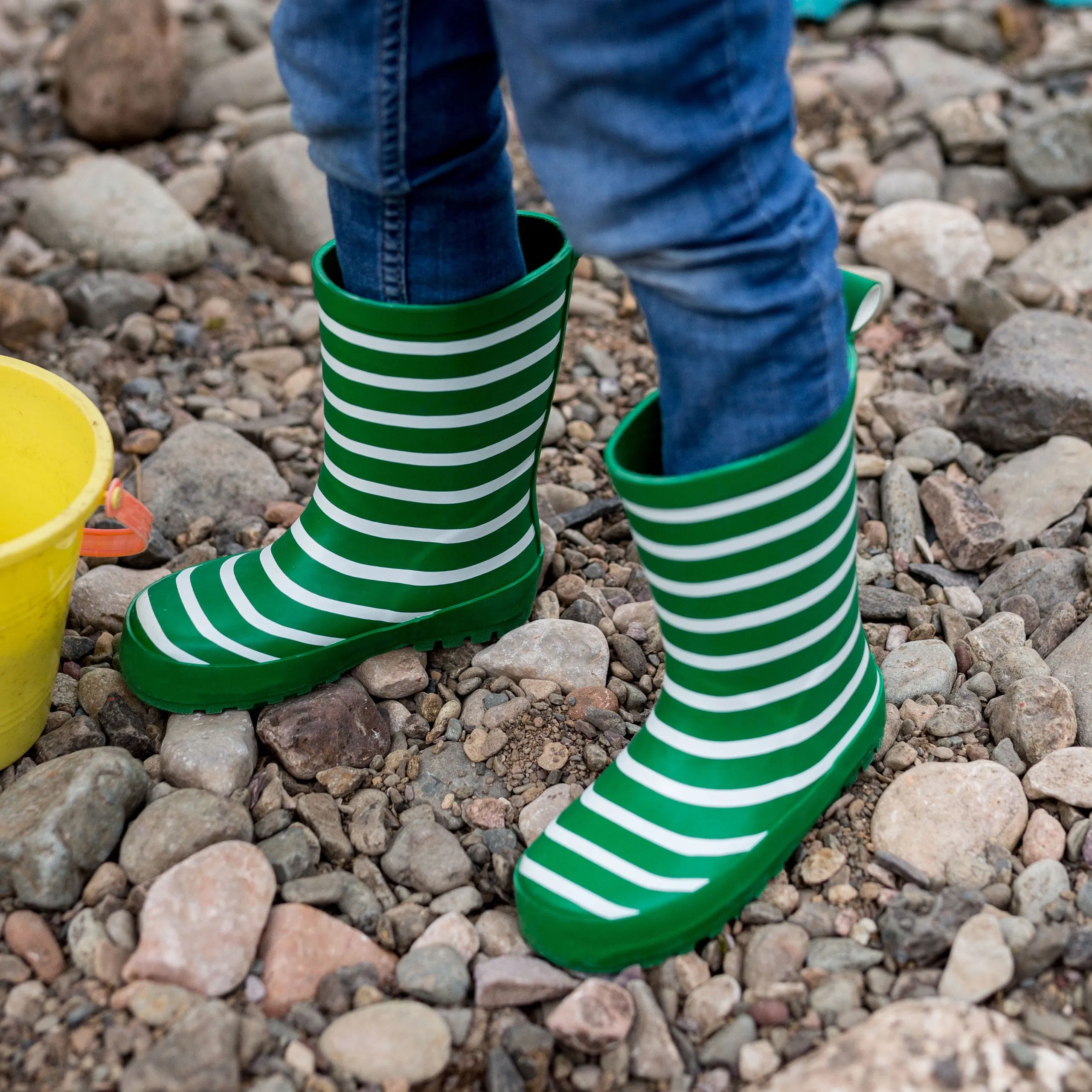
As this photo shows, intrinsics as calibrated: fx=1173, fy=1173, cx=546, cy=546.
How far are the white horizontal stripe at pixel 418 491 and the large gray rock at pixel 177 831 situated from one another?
0.37 m

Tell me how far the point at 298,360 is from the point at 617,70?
1.42m

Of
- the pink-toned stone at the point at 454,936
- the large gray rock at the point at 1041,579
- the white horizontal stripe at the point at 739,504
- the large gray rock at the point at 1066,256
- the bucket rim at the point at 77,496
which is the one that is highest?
the white horizontal stripe at the point at 739,504

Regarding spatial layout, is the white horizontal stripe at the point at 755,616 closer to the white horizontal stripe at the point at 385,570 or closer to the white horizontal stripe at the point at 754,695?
the white horizontal stripe at the point at 754,695

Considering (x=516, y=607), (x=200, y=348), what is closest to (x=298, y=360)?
(x=200, y=348)

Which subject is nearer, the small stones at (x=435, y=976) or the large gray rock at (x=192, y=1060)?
the large gray rock at (x=192, y=1060)

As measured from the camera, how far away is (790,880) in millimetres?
1227

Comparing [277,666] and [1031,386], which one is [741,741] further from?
[1031,386]

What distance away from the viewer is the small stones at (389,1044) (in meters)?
1.04

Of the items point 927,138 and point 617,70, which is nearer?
point 617,70

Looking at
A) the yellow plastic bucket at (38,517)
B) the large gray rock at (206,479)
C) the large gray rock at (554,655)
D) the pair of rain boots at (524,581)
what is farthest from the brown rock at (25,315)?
the large gray rock at (554,655)

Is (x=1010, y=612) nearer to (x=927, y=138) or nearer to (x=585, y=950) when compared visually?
(x=585, y=950)

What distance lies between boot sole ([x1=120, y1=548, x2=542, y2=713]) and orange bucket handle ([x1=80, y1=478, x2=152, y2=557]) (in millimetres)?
94

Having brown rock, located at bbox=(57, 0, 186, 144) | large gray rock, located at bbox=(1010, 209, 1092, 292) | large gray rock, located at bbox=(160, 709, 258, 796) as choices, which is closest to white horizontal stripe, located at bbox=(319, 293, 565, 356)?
large gray rock, located at bbox=(160, 709, 258, 796)

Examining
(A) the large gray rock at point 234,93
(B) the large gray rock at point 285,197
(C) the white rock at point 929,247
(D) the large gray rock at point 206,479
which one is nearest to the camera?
(D) the large gray rock at point 206,479
